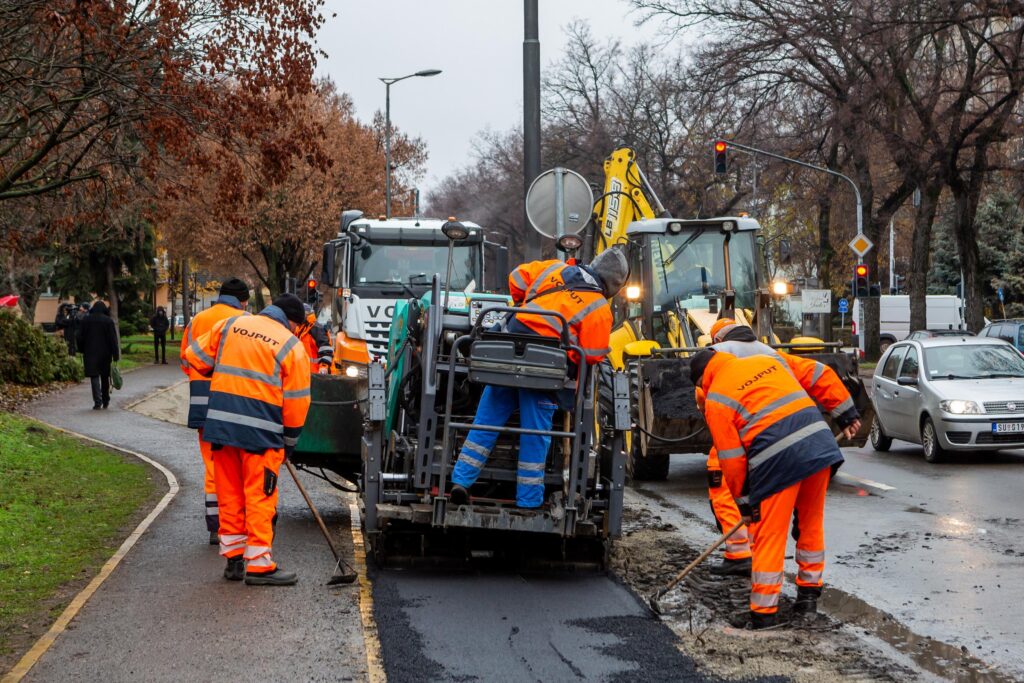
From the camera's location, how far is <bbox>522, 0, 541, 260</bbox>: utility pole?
14.8m

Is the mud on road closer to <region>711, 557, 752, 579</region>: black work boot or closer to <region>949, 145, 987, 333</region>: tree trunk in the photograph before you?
<region>711, 557, 752, 579</region>: black work boot

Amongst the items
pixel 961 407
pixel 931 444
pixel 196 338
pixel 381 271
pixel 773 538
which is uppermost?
pixel 381 271

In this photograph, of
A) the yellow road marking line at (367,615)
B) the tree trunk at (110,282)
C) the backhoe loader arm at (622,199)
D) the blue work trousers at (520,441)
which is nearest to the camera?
the yellow road marking line at (367,615)

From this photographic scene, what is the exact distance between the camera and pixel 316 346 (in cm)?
1472

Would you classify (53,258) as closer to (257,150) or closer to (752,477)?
(257,150)

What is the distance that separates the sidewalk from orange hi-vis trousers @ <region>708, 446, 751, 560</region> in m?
2.49

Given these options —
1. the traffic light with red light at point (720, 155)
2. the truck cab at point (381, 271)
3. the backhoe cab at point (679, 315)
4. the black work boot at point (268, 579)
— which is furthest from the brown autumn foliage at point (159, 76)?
the traffic light with red light at point (720, 155)

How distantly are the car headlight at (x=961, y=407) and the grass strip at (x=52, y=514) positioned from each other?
9.04m

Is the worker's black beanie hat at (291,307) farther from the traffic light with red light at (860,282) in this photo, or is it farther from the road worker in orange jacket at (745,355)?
the traffic light with red light at (860,282)

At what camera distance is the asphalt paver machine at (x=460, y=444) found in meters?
8.09

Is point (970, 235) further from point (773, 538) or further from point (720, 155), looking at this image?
point (773, 538)

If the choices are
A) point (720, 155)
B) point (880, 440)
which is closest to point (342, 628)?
point (880, 440)

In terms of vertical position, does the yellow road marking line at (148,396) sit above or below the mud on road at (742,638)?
above

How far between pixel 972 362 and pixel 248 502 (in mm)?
11308
